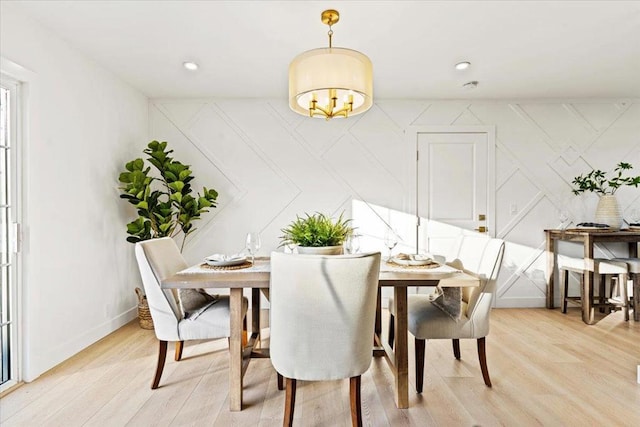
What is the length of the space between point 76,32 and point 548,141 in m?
4.65

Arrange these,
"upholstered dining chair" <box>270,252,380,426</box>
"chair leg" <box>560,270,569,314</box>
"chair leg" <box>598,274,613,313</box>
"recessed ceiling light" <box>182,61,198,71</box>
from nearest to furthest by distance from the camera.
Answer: "upholstered dining chair" <box>270,252,380,426</box> < "recessed ceiling light" <box>182,61,198,71</box> < "chair leg" <box>598,274,613,313</box> < "chair leg" <box>560,270,569,314</box>

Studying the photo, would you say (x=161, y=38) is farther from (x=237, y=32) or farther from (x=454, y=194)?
(x=454, y=194)

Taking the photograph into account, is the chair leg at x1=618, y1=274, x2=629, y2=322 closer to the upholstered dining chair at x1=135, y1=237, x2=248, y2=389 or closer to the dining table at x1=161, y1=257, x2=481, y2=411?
the dining table at x1=161, y1=257, x2=481, y2=411

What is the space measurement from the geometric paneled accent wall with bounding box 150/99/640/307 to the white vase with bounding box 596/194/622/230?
0.81ft

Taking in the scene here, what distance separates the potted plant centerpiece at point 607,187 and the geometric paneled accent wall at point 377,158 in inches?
4.4

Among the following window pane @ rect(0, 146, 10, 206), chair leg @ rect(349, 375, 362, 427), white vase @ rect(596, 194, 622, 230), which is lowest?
A: chair leg @ rect(349, 375, 362, 427)

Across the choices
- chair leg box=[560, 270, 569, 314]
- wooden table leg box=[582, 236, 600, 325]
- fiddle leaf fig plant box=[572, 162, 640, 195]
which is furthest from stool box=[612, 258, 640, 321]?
fiddle leaf fig plant box=[572, 162, 640, 195]

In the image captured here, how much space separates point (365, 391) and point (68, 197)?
2.56 meters

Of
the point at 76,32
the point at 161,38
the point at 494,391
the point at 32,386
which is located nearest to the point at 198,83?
the point at 161,38

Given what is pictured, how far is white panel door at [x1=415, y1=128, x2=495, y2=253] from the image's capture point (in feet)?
13.7

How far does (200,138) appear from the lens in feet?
13.6

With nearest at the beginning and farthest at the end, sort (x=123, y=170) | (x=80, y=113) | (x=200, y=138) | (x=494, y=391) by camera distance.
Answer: (x=494, y=391) < (x=80, y=113) < (x=123, y=170) < (x=200, y=138)

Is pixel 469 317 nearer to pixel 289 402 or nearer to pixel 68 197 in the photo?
pixel 289 402

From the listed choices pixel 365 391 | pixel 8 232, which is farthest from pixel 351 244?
pixel 8 232
